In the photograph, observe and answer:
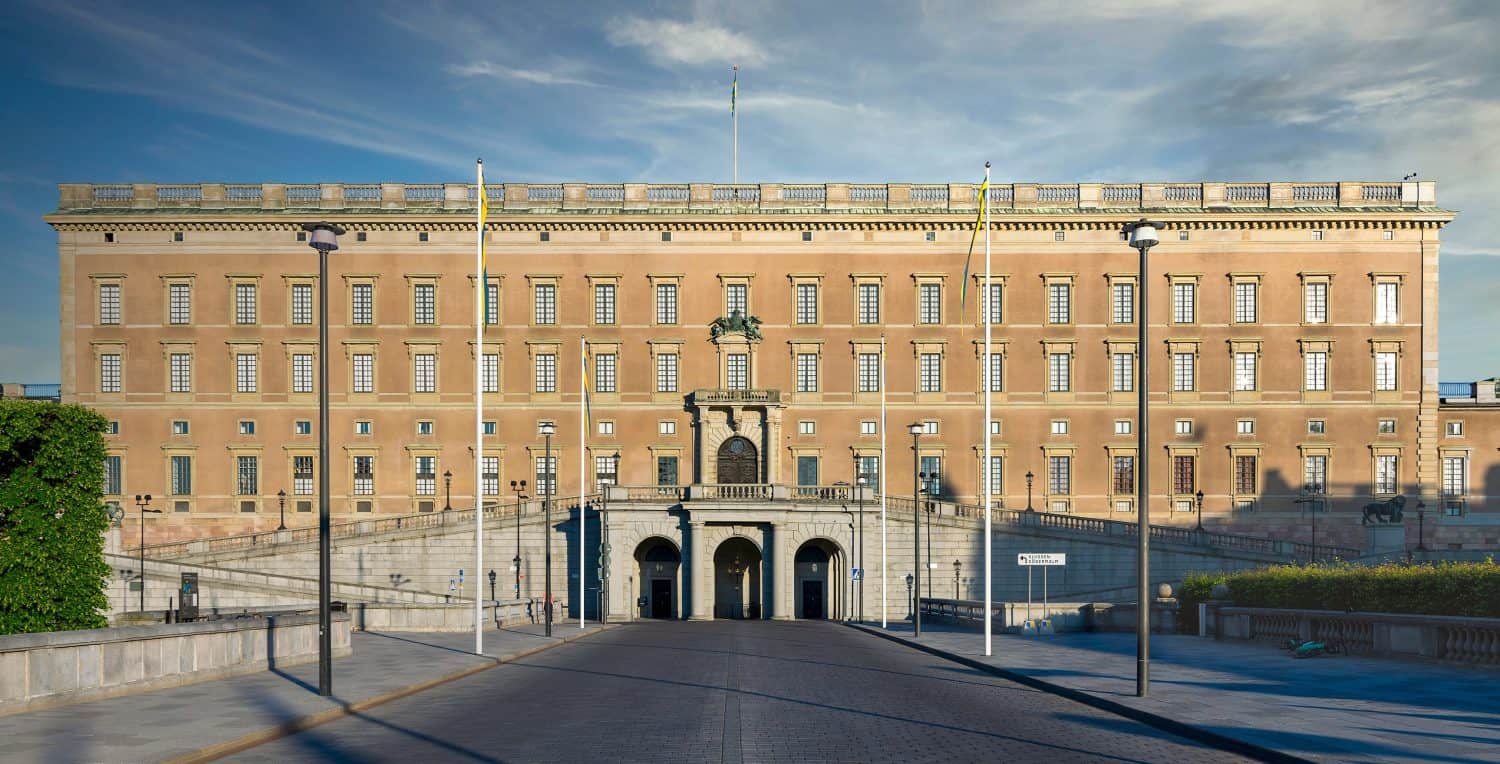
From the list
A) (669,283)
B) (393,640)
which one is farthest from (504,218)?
(393,640)

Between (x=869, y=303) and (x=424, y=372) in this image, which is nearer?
(x=424, y=372)

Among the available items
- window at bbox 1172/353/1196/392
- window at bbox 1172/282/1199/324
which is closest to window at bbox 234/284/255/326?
window at bbox 1172/353/1196/392

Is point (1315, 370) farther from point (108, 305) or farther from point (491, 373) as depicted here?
point (108, 305)

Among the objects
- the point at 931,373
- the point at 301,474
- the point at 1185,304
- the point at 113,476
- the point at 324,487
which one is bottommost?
the point at 113,476

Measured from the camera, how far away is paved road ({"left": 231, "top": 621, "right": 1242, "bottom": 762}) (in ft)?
54.1

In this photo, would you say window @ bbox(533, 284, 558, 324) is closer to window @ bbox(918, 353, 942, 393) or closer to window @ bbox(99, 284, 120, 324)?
window @ bbox(918, 353, 942, 393)

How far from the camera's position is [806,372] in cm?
7488

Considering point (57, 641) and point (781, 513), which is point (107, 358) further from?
point (57, 641)

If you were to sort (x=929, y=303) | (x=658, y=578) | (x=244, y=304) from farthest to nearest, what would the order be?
(x=244, y=304) < (x=929, y=303) < (x=658, y=578)

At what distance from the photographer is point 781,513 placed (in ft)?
218

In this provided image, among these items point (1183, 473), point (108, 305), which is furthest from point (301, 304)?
point (1183, 473)

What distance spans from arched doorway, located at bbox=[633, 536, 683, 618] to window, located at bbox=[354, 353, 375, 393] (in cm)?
1849

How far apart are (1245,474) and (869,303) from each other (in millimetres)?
23220

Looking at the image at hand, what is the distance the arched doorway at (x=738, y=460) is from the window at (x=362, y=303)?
2171 cm
